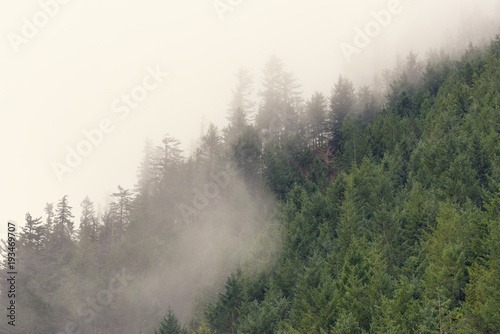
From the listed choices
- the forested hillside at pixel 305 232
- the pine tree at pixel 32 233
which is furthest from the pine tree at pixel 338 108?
the pine tree at pixel 32 233

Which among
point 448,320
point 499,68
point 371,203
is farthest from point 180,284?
point 499,68

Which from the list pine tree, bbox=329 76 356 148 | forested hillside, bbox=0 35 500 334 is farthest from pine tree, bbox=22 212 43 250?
pine tree, bbox=329 76 356 148

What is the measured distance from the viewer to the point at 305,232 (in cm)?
4247

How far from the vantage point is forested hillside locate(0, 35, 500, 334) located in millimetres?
26172

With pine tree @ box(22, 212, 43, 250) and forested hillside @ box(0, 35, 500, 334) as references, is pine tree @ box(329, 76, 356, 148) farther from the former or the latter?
pine tree @ box(22, 212, 43, 250)

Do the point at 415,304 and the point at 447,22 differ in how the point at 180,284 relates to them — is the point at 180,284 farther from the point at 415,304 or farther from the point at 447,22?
the point at 447,22

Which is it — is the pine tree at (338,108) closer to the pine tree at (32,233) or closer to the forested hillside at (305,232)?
the forested hillside at (305,232)

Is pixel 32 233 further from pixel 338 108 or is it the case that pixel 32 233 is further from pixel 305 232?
pixel 338 108

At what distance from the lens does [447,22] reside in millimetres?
176125

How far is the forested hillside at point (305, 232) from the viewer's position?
26.2 m

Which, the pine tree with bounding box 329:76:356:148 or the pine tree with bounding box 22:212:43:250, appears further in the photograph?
the pine tree with bounding box 329:76:356:148

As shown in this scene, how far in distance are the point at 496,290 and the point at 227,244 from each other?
98.5ft

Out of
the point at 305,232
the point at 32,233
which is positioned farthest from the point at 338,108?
the point at 32,233

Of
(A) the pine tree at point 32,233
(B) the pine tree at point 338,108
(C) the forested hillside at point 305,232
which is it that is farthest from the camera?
(B) the pine tree at point 338,108
